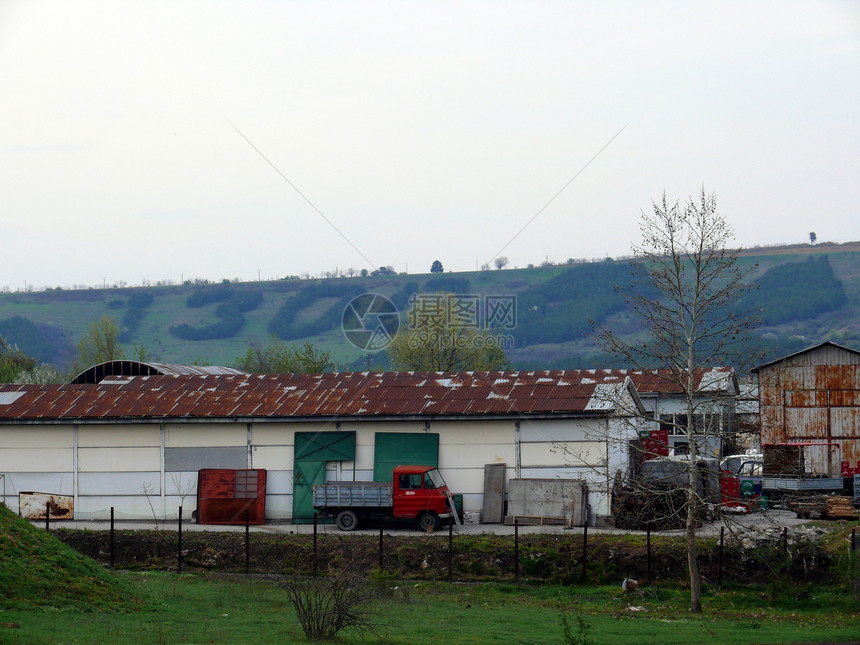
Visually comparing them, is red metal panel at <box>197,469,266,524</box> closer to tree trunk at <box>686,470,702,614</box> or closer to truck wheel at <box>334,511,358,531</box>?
truck wheel at <box>334,511,358,531</box>

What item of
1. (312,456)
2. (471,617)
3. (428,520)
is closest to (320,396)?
(312,456)

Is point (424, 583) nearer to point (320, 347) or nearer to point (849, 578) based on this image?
point (849, 578)

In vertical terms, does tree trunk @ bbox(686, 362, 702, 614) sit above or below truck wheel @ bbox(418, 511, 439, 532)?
above

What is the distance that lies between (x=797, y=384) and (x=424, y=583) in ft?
81.4

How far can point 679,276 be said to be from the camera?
19.4 meters

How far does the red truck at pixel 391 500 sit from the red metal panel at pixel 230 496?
3.37m

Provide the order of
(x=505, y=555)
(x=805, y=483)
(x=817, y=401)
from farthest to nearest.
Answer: (x=817, y=401)
(x=805, y=483)
(x=505, y=555)

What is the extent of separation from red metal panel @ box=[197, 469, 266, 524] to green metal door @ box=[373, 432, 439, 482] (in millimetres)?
4207

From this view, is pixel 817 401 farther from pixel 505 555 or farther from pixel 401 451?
pixel 505 555

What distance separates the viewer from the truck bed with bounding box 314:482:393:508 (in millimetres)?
31016

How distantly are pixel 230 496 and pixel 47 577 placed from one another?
15349mm

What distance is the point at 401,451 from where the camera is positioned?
111 ft

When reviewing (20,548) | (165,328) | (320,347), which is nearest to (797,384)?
(20,548)

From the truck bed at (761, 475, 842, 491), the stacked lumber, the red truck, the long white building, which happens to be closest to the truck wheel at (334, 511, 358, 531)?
the red truck
